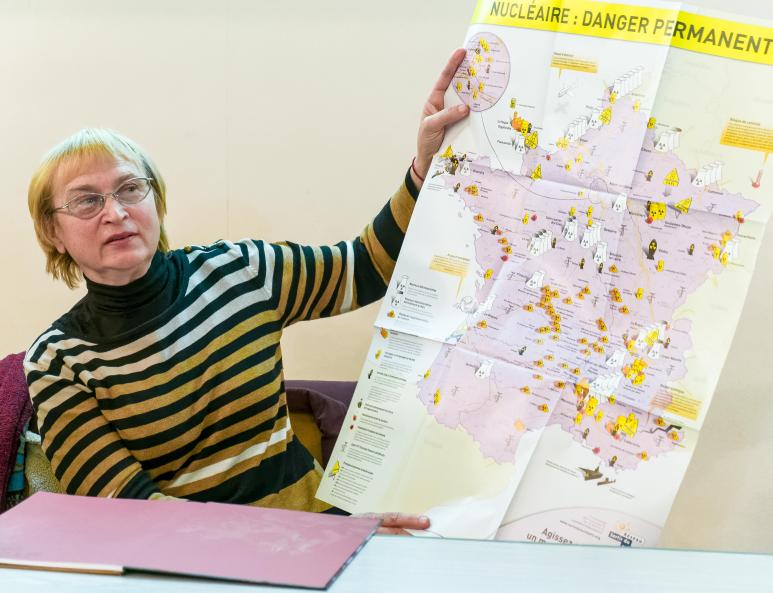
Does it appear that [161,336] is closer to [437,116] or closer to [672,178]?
[437,116]

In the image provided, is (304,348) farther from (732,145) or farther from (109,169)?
(732,145)

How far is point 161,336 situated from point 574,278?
78 cm

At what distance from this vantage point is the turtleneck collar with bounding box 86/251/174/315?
1.51 m

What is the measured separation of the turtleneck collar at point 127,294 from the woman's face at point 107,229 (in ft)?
0.05

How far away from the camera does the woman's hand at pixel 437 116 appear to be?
1393mm

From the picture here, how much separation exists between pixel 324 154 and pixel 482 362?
1302 mm

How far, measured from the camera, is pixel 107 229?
1488 millimetres

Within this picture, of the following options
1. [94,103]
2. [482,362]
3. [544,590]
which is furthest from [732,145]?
[94,103]

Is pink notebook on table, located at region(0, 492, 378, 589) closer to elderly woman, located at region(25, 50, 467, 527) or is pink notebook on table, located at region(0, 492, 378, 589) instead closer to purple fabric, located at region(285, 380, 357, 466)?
elderly woman, located at region(25, 50, 467, 527)

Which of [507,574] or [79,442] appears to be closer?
[507,574]

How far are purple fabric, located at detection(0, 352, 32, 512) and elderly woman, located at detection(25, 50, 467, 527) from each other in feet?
1.09

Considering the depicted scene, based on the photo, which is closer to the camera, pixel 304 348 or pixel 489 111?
pixel 489 111

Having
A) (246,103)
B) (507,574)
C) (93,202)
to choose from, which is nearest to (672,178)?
(507,574)

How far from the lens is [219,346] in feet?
5.07
